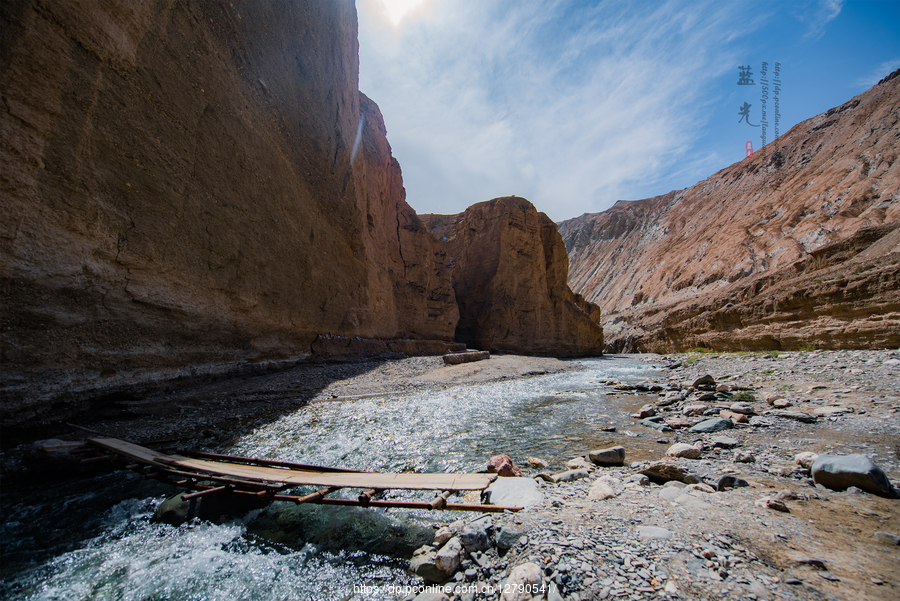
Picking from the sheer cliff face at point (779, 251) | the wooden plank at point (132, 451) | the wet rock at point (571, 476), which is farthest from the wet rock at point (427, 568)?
the sheer cliff face at point (779, 251)

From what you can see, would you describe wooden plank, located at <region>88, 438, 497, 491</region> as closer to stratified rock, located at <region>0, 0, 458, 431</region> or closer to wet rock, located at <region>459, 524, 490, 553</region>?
wet rock, located at <region>459, 524, 490, 553</region>

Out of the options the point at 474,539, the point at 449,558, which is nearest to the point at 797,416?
→ the point at 474,539

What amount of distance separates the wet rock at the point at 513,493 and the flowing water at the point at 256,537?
0.29 m

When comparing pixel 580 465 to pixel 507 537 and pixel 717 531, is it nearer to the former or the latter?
pixel 717 531

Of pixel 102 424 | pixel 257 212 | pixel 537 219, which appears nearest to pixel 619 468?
pixel 102 424

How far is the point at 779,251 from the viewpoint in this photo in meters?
32.7

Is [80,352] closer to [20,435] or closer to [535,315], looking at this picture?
[20,435]

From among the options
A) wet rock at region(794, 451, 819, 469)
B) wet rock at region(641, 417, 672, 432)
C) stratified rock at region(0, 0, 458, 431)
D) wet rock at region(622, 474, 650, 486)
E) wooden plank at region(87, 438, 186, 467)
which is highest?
stratified rock at region(0, 0, 458, 431)

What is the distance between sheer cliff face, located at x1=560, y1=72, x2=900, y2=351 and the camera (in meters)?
14.9

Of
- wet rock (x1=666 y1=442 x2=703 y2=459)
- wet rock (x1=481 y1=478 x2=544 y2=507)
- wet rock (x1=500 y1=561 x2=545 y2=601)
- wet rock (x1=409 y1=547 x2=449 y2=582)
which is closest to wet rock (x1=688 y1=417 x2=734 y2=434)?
wet rock (x1=666 y1=442 x2=703 y2=459)

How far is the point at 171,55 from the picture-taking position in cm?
835

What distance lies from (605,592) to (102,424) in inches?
349

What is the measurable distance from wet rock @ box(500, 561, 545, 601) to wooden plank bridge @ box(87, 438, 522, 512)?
0.83 meters

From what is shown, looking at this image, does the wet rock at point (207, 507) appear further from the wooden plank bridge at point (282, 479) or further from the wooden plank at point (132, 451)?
the wooden plank at point (132, 451)
